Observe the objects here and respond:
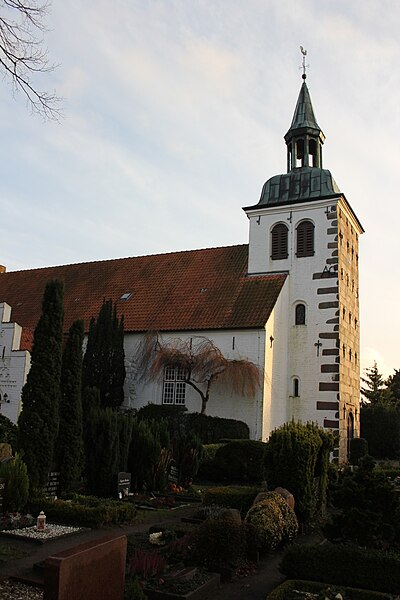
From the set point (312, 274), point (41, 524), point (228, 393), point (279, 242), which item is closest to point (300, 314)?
point (312, 274)

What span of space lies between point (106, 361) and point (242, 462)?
7.82m

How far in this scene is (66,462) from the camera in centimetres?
1189

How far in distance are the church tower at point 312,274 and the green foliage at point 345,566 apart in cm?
1418

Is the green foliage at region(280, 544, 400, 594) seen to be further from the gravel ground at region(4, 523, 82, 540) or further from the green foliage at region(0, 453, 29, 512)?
the green foliage at region(0, 453, 29, 512)

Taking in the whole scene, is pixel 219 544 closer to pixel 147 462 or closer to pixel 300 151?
pixel 147 462

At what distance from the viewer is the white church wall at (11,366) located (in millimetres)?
21125

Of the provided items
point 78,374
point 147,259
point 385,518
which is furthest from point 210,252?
point 385,518

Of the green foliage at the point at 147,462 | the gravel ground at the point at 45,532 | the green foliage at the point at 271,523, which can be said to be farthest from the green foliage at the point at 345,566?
the green foliage at the point at 147,462

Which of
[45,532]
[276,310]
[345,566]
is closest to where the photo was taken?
[345,566]

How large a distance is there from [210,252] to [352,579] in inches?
810

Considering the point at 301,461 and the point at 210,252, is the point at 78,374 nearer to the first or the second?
the point at 301,461

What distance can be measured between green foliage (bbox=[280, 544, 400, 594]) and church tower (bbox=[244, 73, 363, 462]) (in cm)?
1418

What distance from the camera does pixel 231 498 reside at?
36.0 feet

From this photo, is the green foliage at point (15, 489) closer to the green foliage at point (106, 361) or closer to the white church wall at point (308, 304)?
the green foliage at point (106, 361)
